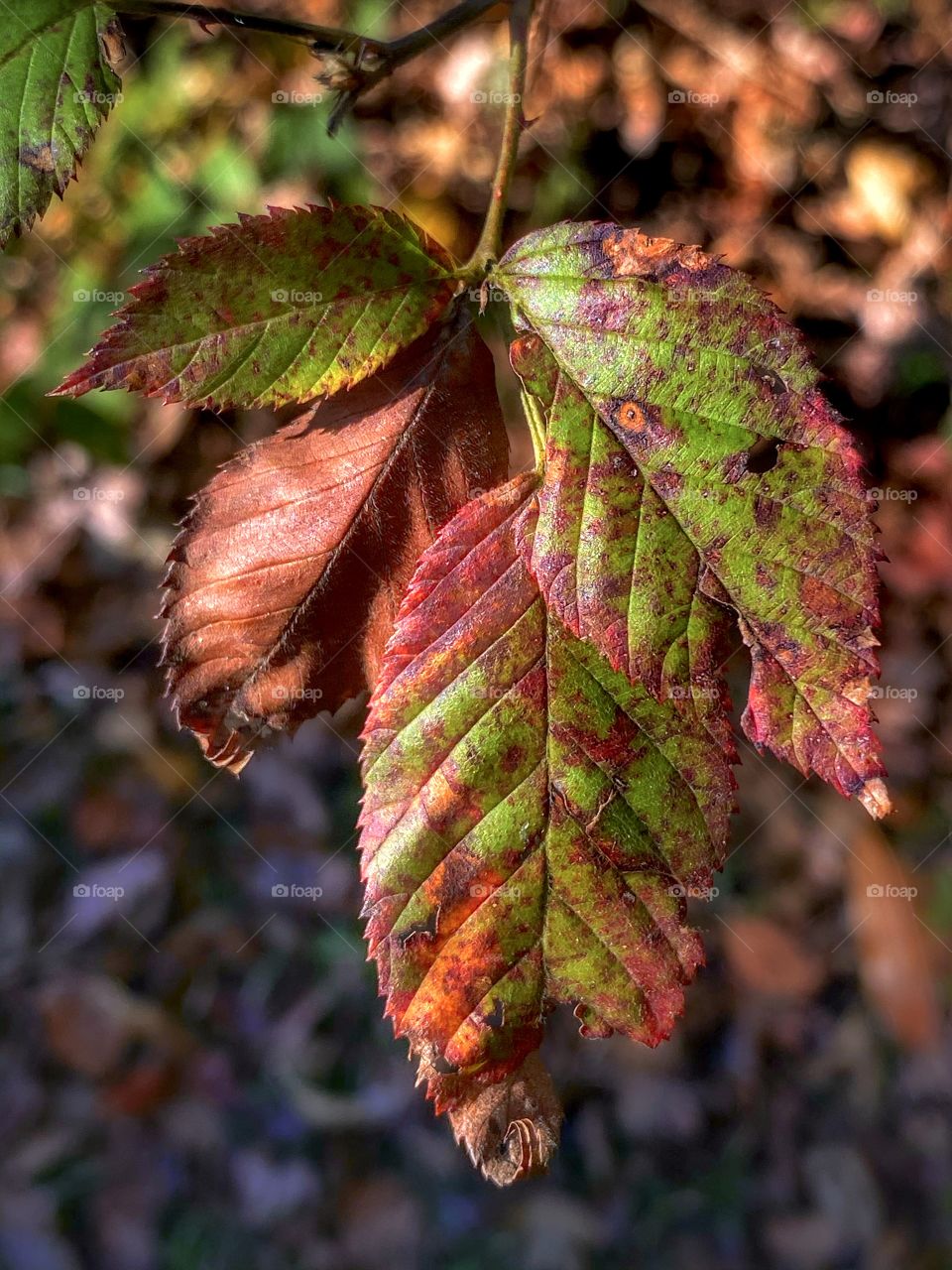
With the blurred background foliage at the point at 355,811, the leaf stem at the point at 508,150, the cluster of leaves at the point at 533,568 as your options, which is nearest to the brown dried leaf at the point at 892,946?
the blurred background foliage at the point at 355,811

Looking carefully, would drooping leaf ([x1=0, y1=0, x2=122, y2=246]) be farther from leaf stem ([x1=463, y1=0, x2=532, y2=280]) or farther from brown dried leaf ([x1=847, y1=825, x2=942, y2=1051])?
brown dried leaf ([x1=847, y1=825, x2=942, y2=1051])

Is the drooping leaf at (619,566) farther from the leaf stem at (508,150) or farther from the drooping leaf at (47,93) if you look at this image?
the drooping leaf at (47,93)

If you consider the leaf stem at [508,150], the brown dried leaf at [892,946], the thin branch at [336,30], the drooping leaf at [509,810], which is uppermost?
the thin branch at [336,30]

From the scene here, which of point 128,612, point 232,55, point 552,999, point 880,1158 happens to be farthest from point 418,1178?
point 232,55

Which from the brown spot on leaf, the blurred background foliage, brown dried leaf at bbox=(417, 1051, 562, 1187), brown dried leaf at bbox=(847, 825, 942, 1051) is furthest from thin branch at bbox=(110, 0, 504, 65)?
brown dried leaf at bbox=(847, 825, 942, 1051)

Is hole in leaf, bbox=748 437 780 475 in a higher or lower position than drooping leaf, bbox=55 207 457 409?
lower

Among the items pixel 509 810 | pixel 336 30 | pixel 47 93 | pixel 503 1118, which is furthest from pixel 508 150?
pixel 503 1118
